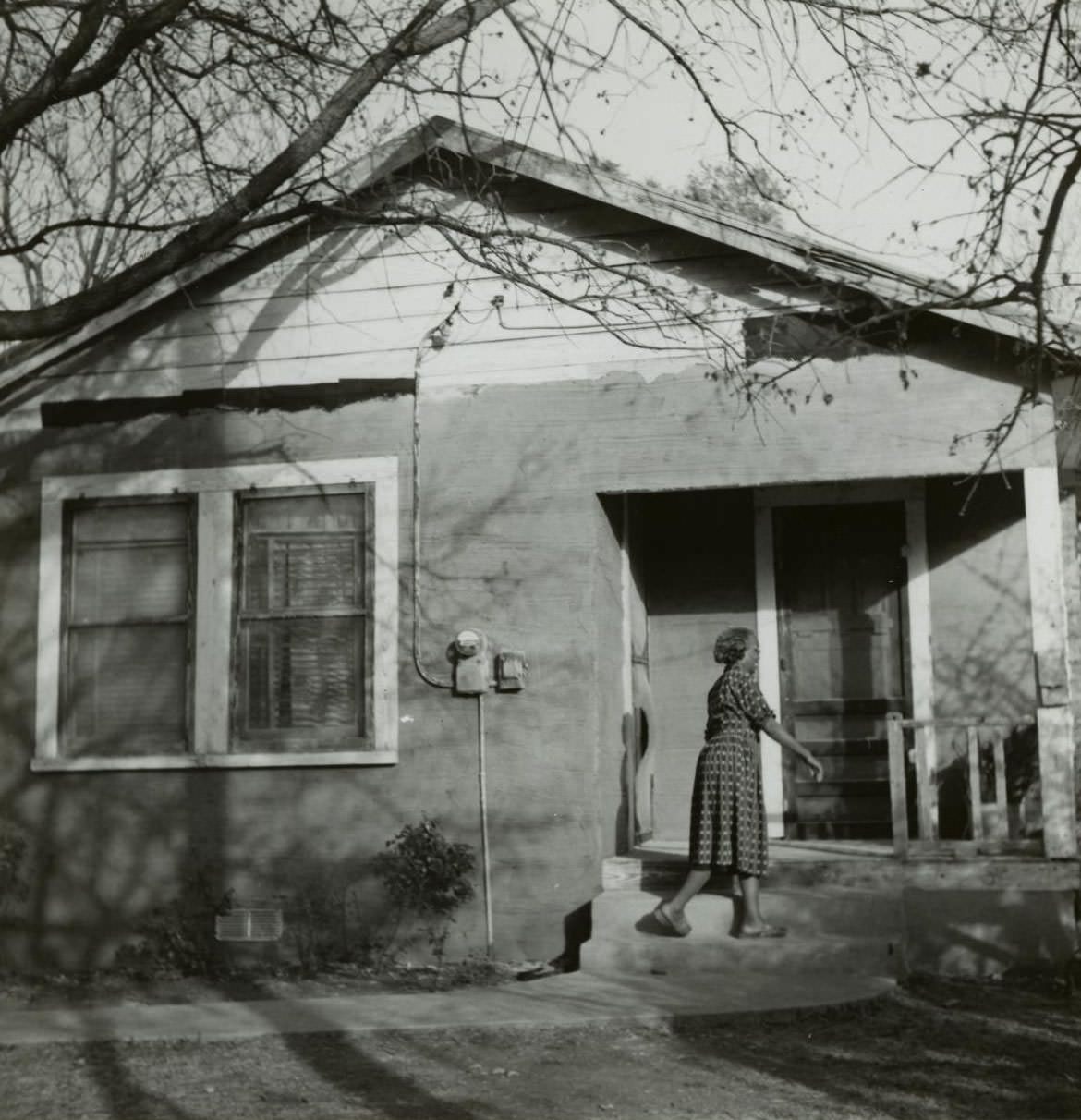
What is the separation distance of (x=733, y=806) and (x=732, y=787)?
3.9 inches

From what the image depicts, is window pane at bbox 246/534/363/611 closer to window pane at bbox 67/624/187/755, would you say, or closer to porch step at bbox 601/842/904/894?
window pane at bbox 67/624/187/755

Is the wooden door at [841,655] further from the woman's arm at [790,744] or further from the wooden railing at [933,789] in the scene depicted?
the woman's arm at [790,744]

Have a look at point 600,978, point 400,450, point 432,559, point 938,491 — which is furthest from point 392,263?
point 600,978

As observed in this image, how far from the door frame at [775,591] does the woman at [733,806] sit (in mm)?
1776

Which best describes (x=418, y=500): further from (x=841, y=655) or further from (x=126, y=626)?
(x=841, y=655)

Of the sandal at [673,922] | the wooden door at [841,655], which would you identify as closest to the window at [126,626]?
the sandal at [673,922]

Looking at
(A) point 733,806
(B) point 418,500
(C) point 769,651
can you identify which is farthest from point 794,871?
(B) point 418,500

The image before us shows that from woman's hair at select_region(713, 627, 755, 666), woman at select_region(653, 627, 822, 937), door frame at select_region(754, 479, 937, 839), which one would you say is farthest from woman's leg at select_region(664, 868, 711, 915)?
door frame at select_region(754, 479, 937, 839)

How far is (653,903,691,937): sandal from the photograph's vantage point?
8.27 m

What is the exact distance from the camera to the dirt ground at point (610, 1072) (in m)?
5.73

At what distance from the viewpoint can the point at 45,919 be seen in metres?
9.78

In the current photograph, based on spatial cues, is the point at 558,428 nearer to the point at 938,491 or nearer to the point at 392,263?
the point at 392,263

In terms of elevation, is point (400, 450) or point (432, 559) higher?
point (400, 450)

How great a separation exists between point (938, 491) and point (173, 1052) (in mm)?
6102
